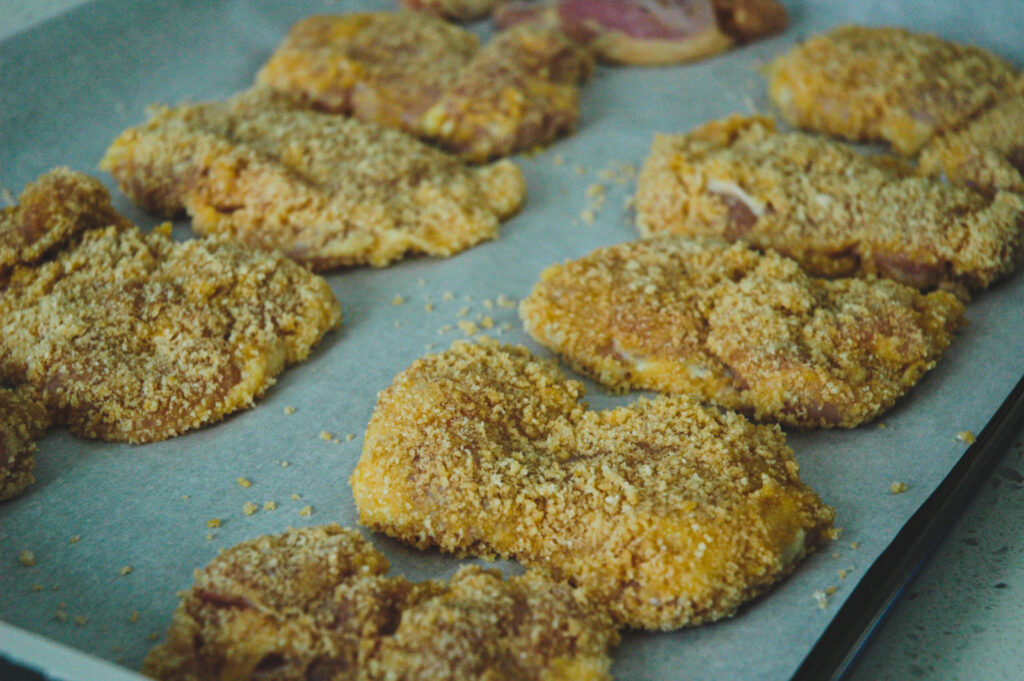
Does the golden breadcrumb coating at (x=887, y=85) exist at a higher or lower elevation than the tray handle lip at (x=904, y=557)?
higher

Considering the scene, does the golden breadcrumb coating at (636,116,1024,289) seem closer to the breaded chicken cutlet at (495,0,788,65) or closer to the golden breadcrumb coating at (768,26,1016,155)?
the golden breadcrumb coating at (768,26,1016,155)

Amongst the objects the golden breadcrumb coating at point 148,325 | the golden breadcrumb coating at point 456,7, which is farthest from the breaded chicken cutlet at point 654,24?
the golden breadcrumb coating at point 148,325

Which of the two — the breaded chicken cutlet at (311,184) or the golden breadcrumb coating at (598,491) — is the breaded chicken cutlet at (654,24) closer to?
the breaded chicken cutlet at (311,184)

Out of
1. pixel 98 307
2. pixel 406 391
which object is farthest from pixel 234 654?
pixel 98 307

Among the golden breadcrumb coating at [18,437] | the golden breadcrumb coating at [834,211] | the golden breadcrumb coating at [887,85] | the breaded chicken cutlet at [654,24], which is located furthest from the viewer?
the breaded chicken cutlet at [654,24]

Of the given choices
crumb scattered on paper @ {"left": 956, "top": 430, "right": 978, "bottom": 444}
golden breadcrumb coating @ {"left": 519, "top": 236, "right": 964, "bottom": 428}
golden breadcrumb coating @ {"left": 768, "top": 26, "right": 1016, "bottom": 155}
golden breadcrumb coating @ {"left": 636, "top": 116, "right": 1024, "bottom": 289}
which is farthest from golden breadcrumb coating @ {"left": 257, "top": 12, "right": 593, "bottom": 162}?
crumb scattered on paper @ {"left": 956, "top": 430, "right": 978, "bottom": 444}

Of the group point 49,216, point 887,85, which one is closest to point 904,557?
point 887,85
